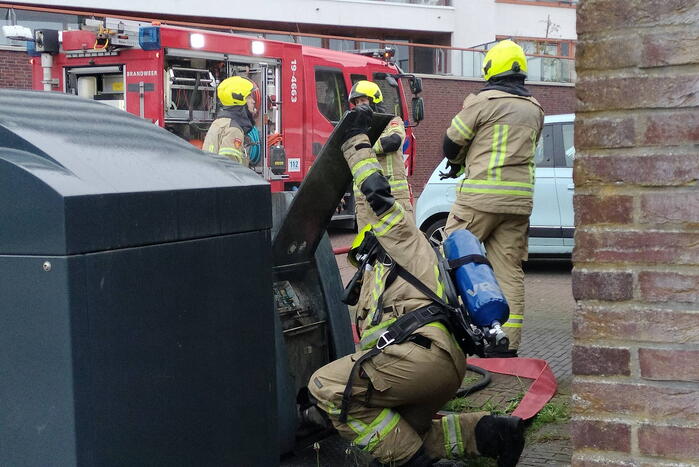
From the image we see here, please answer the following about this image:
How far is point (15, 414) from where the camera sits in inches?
74.1

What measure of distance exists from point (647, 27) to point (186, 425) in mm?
1470

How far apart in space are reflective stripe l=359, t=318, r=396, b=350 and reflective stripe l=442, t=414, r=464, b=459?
1.80ft

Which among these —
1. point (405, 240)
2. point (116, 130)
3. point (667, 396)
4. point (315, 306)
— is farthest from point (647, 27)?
point (315, 306)

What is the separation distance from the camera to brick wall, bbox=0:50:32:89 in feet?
62.8

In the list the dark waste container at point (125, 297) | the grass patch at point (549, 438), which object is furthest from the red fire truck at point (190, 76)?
the dark waste container at point (125, 297)

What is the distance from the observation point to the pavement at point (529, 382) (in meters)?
4.16

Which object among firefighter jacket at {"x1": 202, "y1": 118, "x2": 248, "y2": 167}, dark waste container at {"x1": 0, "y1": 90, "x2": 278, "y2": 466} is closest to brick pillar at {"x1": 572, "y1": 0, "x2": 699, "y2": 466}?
dark waste container at {"x1": 0, "y1": 90, "x2": 278, "y2": 466}

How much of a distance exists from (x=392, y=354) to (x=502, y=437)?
26.5 inches

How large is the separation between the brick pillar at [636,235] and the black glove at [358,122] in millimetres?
1392

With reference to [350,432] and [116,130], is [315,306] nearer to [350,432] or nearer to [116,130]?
[350,432]

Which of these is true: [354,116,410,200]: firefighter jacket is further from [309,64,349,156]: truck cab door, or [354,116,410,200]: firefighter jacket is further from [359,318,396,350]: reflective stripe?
[309,64,349,156]: truck cab door

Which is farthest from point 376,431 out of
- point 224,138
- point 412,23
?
point 412,23

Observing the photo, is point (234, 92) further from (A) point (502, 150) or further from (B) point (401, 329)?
(B) point (401, 329)

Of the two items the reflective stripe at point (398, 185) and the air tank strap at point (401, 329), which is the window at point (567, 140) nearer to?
the reflective stripe at point (398, 185)
